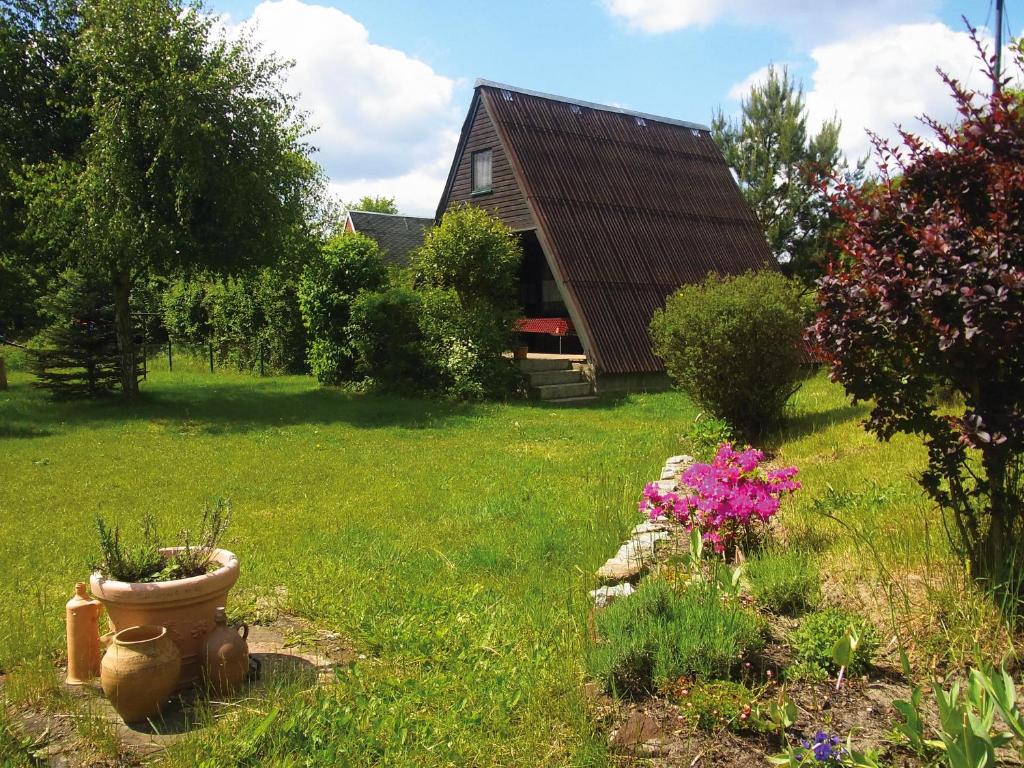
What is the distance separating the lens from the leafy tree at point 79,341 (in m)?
14.4

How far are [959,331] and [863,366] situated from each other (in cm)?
71

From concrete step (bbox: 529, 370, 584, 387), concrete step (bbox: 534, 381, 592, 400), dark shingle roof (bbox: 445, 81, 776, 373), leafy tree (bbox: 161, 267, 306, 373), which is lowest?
concrete step (bbox: 534, 381, 592, 400)

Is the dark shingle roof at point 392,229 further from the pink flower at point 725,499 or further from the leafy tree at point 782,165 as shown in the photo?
the pink flower at point 725,499

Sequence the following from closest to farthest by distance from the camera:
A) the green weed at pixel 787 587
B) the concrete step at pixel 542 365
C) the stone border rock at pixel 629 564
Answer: the green weed at pixel 787 587 < the stone border rock at pixel 629 564 < the concrete step at pixel 542 365

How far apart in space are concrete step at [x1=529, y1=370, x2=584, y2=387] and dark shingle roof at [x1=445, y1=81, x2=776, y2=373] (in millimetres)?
624

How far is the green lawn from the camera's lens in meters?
3.08

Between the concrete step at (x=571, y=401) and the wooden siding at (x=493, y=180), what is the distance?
164 inches

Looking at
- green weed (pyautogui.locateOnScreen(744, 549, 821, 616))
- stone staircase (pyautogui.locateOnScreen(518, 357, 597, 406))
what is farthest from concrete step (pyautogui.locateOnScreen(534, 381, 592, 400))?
green weed (pyautogui.locateOnScreen(744, 549, 821, 616))

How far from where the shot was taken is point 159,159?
42.1ft

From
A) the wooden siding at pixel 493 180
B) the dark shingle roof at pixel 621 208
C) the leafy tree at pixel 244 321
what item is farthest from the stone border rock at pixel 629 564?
the leafy tree at pixel 244 321

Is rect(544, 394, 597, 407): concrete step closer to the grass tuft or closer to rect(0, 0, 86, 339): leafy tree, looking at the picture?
rect(0, 0, 86, 339): leafy tree

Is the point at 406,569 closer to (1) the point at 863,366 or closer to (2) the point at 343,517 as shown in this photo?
(2) the point at 343,517

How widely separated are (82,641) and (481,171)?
16151 mm

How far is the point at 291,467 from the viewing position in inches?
351
